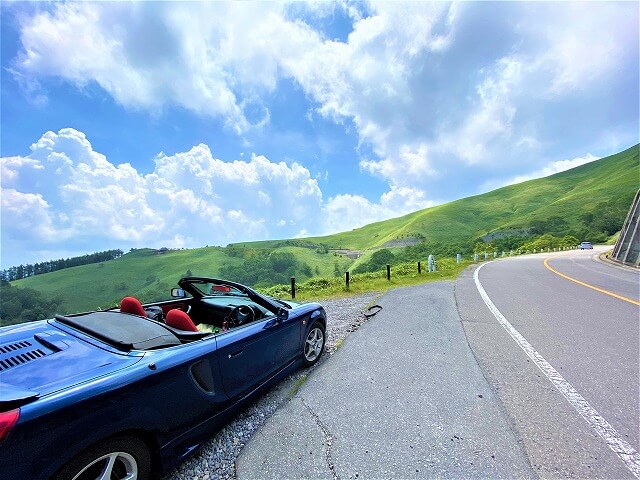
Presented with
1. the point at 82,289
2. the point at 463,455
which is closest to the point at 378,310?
the point at 463,455

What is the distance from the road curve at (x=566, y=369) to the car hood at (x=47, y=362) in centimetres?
320

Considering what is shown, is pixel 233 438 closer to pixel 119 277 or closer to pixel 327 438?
pixel 327 438

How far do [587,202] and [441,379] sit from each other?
14448cm

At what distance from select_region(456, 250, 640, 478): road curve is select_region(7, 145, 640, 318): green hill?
3348cm

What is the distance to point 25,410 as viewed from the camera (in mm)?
1595

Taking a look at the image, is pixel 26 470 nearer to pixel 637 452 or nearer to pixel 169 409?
pixel 169 409

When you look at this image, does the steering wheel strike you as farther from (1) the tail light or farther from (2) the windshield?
(1) the tail light

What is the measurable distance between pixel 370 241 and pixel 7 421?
158 m

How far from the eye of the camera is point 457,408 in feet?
9.93

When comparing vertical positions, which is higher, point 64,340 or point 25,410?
point 64,340

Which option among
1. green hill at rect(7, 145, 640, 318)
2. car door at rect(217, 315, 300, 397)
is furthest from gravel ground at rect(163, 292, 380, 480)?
green hill at rect(7, 145, 640, 318)

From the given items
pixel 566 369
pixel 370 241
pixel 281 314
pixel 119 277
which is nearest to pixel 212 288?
pixel 281 314

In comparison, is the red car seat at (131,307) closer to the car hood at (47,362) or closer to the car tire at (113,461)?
the car hood at (47,362)

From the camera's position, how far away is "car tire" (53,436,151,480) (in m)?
1.75
